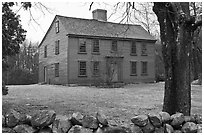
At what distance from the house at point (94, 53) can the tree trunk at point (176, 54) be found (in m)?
16.3

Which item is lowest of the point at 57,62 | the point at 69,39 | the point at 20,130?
the point at 20,130

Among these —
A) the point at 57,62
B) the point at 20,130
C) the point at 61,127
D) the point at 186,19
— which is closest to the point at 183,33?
the point at 186,19

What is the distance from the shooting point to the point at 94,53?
976 inches

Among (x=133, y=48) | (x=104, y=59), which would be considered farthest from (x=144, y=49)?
(x=104, y=59)

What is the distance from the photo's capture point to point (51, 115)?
4.90 metres

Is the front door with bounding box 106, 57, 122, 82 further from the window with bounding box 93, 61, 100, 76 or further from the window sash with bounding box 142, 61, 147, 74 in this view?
the window sash with bounding box 142, 61, 147, 74

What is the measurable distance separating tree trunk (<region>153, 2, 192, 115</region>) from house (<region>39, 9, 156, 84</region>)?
16.3 m

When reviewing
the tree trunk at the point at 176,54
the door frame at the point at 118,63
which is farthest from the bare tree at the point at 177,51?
the door frame at the point at 118,63

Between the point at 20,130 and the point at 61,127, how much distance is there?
0.74 meters

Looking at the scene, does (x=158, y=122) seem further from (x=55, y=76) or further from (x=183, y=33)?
(x=55, y=76)

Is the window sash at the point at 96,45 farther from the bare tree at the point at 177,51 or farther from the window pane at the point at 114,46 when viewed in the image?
the bare tree at the point at 177,51

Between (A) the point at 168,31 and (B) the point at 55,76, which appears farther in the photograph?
(B) the point at 55,76

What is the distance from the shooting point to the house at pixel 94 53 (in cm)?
2388

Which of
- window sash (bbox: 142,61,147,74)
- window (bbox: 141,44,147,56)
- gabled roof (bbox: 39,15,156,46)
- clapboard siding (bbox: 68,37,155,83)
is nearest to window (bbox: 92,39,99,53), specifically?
clapboard siding (bbox: 68,37,155,83)
